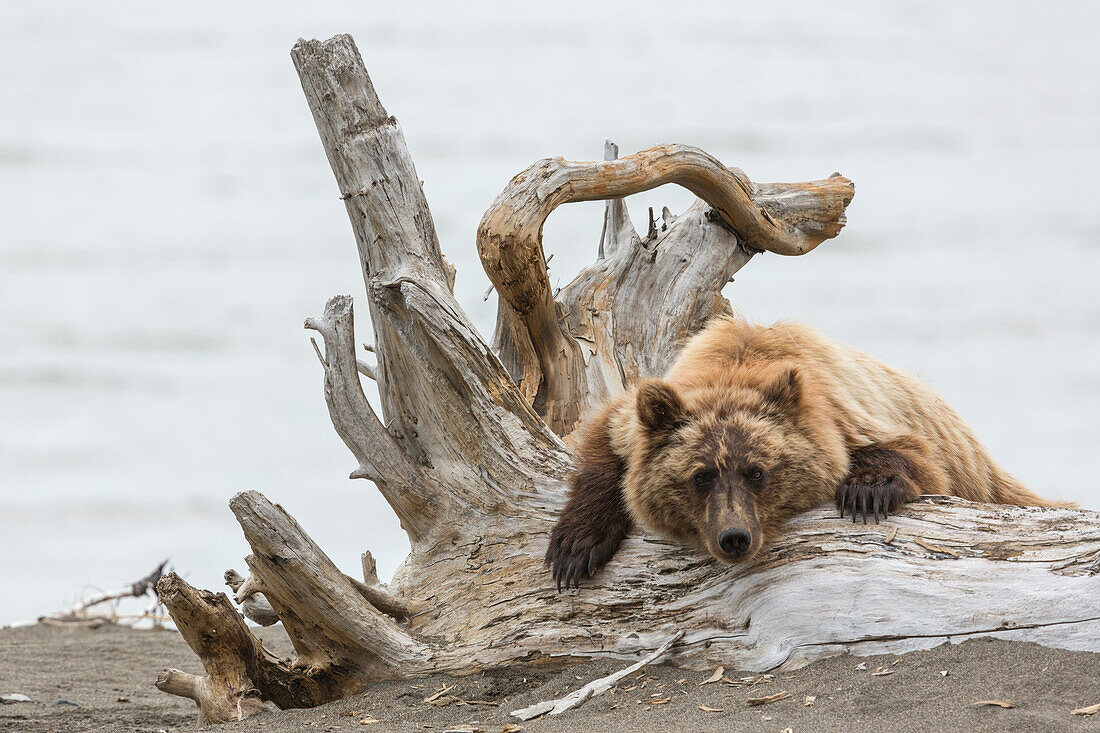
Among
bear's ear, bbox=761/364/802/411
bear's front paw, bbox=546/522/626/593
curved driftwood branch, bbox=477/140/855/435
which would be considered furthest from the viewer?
curved driftwood branch, bbox=477/140/855/435

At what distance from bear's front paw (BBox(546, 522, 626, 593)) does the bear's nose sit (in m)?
0.70

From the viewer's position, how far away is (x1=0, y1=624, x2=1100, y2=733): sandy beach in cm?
324

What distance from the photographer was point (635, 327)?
6840 mm

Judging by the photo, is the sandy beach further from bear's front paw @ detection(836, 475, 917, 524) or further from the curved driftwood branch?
the curved driftwood branch

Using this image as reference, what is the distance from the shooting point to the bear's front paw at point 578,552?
448 centimetres

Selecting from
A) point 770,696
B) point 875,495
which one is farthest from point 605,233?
point 770,696

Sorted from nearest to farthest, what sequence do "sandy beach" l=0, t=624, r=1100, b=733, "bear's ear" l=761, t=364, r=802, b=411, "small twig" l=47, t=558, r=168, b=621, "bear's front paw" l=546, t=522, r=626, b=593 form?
1. "sandy beach" l=0, t=624, r=1100, b=733
2. "bear's ear" l=761, t=364, r=802, b=411
3. "bear's front paw" l=546, t=522, r=626, b=593
4. "small twig" l=47, t=558, r=168, b=621

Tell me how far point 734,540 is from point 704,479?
353mm

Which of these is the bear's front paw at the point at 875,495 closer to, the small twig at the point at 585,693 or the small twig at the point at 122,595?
Result: the small twig at the point at 585,693

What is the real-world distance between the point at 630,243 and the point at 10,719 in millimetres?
4581

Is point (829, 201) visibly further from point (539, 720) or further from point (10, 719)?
point (10, 719)

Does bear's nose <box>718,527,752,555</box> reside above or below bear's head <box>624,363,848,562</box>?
below

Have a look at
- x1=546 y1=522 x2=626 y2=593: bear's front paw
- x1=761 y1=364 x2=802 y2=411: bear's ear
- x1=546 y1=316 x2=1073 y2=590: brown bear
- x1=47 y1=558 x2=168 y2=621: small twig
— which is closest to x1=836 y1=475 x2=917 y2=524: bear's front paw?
x1=546 y1=316 x2=1073 y2=590: brown bear

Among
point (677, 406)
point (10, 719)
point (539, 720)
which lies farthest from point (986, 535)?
point (10, 719)
